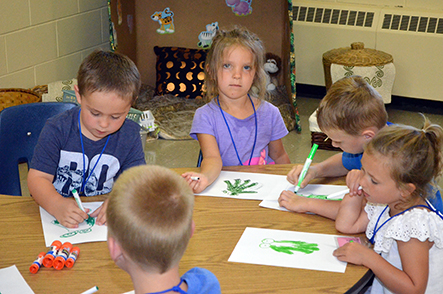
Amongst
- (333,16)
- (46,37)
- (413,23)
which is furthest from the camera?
(333,16)

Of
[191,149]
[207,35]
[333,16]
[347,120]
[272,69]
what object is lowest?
[191,149]

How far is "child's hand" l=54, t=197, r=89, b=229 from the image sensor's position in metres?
1.24

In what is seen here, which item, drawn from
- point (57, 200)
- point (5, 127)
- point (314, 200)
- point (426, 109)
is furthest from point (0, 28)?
point (426, 109)

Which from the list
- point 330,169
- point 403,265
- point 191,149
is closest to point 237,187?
point 330,169

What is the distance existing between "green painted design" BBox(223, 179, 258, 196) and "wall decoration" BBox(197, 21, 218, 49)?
2.80m

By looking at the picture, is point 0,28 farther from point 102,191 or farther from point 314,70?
point 314,70

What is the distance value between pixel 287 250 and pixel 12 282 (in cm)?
59

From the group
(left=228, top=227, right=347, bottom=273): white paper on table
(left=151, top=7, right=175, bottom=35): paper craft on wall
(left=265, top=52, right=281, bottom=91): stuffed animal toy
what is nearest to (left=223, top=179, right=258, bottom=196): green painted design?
(left=228, top=227, right=347, bottom=273): white paper on table

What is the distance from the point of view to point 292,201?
1.35 m

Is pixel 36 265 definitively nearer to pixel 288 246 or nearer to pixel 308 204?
pixel 288 246

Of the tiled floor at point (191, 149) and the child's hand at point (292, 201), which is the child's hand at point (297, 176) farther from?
the tiled floor at point (191, 149)

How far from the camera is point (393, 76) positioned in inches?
147

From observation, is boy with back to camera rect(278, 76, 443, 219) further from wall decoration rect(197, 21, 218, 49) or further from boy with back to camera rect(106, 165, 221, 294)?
wall decoration rect(197, 21, 218, 49)

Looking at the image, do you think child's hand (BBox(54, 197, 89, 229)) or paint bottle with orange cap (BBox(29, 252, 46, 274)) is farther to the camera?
child's hand (BBox(54, 197, 89, 229))
